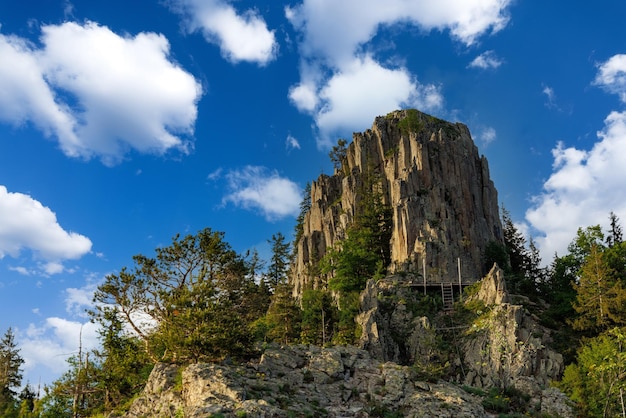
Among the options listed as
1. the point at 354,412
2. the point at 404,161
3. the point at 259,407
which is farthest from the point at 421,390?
the point at 404,161

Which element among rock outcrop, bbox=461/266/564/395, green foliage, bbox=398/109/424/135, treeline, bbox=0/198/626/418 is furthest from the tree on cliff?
green foliage, bbox=398/109/424/135

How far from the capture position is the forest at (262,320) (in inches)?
1389

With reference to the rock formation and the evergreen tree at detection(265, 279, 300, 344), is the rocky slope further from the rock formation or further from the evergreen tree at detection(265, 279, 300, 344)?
the evergreen tree at detection(265, 279, 300, 344)

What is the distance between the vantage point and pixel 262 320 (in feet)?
219

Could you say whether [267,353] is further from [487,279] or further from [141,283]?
[487,279]

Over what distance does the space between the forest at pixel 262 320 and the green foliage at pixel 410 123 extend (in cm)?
2296

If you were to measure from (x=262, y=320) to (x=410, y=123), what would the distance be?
43.7m

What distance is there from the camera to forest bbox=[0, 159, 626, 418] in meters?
35.3

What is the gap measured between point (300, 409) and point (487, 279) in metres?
34.0

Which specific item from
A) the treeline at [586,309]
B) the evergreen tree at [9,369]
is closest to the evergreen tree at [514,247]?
the treeline at [586,309]

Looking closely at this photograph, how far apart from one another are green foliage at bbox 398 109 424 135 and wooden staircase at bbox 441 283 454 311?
1355 inches

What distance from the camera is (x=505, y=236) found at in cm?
8788

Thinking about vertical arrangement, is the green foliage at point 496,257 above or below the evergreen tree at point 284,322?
above

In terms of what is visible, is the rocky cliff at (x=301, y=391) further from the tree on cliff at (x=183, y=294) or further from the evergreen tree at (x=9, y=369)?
the evergreen tree at (x=9, y=369)
